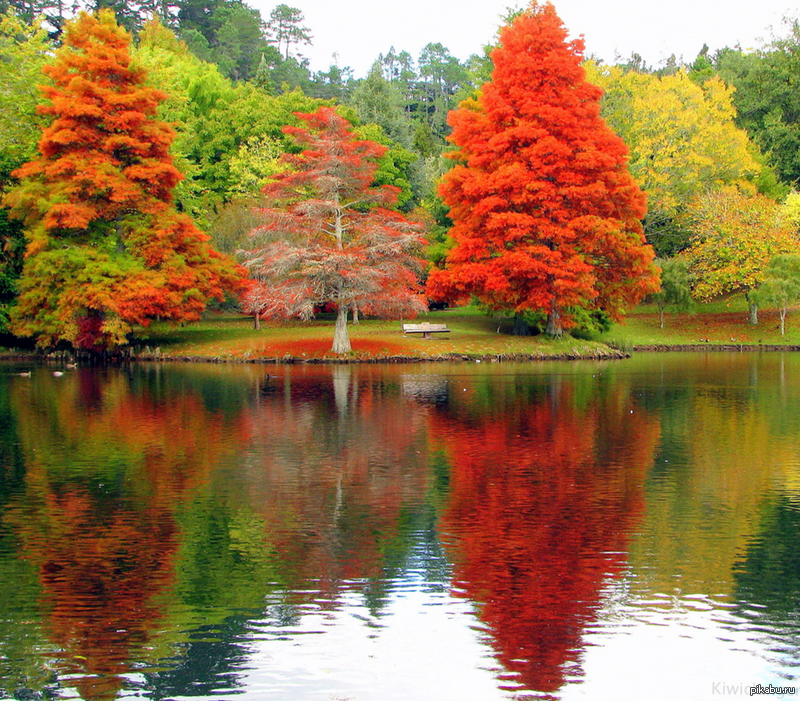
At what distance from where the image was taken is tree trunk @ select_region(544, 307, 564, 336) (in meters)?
44.9

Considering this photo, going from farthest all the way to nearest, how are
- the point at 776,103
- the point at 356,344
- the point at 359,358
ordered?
the point at 776,103 < the point at 356,344 < the point at 359,358

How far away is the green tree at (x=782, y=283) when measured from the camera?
48844 mm

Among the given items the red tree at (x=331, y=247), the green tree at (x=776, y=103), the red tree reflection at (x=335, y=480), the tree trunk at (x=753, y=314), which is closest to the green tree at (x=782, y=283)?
the tree trunk at (x=753, y=314)

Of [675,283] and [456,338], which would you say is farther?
[675,283]

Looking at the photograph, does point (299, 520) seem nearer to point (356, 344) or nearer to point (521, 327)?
point (356, 344)

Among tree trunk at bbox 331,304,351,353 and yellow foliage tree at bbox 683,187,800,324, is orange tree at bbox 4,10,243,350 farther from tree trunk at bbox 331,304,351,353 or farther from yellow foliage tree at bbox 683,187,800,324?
yellow foliage tree at bbox 683,187,800,324

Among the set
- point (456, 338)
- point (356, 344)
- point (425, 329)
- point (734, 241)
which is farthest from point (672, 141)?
point (356, 344)

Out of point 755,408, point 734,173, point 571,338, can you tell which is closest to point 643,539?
point 755,408

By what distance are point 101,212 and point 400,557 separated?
3645 cm

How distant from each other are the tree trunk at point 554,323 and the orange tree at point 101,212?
52.9 feet

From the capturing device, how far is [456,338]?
45.1 meters

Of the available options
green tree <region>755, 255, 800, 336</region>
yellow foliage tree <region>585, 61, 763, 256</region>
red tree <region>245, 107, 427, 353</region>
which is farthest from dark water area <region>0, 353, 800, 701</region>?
yellow foliage tree <region>585, 61, 763, 256</region>

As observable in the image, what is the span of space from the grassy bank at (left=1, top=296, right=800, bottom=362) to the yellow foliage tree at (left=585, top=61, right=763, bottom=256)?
6369 mm

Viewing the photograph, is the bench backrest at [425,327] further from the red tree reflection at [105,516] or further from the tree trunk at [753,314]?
the red tree reflection at [105,516]
